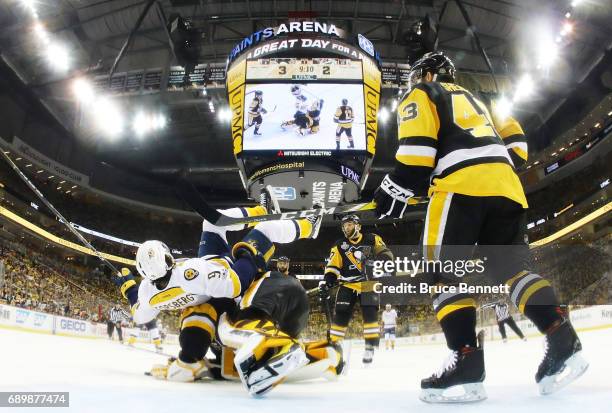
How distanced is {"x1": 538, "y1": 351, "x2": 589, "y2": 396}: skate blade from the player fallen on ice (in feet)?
3.41

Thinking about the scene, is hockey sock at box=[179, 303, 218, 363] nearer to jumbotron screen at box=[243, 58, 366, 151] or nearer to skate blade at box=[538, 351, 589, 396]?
skate blade at box=[538, 351, 589, 396]

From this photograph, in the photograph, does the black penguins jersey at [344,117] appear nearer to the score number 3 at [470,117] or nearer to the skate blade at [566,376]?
the score number 3 at [470,117]

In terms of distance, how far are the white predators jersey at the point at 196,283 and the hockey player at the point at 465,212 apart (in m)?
0.93

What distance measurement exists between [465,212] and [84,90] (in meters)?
15.8

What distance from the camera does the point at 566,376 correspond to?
1926 mm

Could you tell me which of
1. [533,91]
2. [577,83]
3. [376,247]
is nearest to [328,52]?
[376,247]

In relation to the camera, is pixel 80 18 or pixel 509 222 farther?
pixel 80 18

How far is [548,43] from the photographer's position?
45.4ft

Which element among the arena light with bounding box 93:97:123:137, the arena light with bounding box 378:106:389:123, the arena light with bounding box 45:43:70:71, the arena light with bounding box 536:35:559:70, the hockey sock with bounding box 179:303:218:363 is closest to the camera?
the hockey sock with bounding box 179:303:218:363

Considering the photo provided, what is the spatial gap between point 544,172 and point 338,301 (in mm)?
17167

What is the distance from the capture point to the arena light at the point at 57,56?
49.7ft

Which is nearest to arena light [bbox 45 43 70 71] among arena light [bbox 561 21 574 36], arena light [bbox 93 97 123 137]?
arena light [bbox 93 97 123 137]

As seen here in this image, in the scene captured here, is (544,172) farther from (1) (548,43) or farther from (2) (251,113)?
(2) (251,113)

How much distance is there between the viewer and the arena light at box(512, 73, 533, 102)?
14828mm
